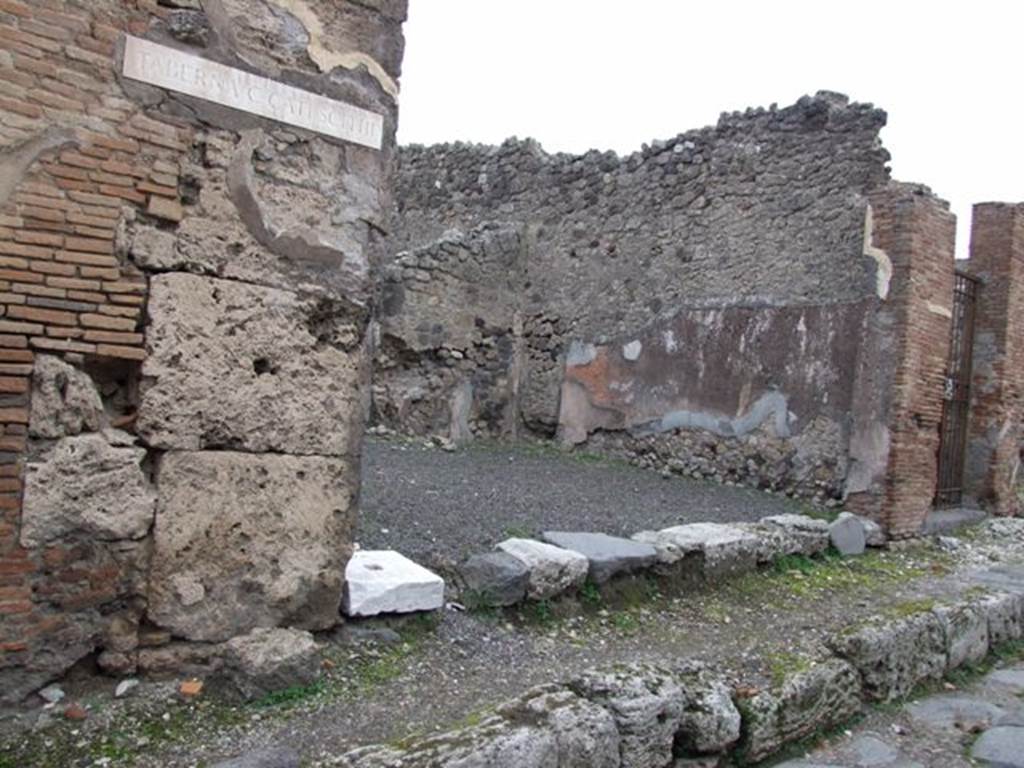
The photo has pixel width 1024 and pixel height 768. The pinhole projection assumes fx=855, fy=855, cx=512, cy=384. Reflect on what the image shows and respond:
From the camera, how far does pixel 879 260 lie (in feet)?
24.2

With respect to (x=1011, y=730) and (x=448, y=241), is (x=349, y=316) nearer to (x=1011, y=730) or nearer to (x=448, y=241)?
(x=1011, y=730)

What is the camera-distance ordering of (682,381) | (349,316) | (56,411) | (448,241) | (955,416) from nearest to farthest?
(56,411) < (349,316) < (955,416) < (682,381) < (448,241)

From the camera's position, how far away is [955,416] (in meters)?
8.50

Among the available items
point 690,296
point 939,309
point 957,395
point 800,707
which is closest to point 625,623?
point 800,707

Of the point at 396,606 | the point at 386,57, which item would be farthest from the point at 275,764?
the point at 386,57

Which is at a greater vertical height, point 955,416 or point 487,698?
point 955,416

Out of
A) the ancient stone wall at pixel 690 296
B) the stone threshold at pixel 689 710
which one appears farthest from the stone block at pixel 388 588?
the ancient stone wall at pixel 690 296

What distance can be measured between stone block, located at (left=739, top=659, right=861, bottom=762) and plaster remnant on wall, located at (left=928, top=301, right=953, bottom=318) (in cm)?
434

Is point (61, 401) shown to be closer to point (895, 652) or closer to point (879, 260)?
point (895, 652)

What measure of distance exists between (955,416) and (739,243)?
275 centimetres

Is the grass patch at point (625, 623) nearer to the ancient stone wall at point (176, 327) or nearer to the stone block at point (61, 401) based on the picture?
the ancient stone wall at point (176, 327)

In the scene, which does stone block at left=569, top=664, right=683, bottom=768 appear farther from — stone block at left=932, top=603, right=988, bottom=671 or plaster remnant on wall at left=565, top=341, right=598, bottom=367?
plaster remnant on wall at left=565, top=341, right=598, bottom=367

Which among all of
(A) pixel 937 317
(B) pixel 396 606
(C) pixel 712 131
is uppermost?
(C) pixel 712 131

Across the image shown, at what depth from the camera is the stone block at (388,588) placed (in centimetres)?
359
